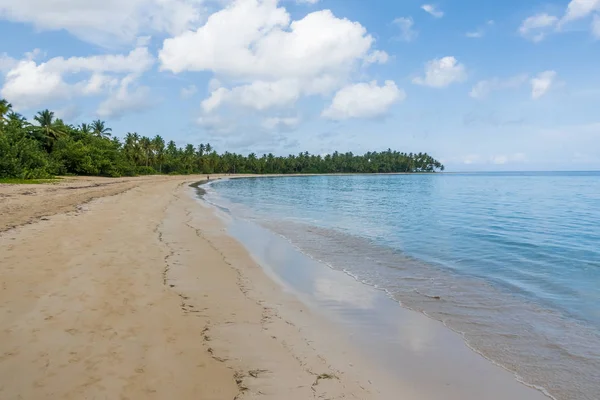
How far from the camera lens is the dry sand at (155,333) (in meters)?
4.06

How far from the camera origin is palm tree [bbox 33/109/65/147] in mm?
66806

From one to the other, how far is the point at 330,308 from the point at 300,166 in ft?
608

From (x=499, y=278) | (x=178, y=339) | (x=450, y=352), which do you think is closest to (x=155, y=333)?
(x=178, y=339)

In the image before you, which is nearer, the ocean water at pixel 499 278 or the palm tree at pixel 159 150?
the ocean water at pixel 499 278

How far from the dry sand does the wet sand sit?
0.7 inches

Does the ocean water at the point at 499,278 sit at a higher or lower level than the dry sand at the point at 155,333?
lower

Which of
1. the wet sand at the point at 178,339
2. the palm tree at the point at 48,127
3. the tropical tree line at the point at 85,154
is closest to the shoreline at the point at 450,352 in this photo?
the wet sand at the point at 178,339

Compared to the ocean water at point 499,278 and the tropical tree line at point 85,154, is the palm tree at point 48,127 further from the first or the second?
the ocean water at point 499,278

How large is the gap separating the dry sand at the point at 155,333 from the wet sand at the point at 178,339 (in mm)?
19

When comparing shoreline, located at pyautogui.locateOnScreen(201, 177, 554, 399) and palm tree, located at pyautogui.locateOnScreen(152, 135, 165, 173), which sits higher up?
palm tree, located at pyautogui.locateOnScreen(152, 135, 165, 173)

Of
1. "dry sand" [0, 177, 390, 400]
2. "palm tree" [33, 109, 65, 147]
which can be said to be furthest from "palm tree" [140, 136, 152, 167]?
"dry sand" [0, 177, 390, 400]

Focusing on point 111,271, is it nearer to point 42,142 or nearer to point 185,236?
point 185,236

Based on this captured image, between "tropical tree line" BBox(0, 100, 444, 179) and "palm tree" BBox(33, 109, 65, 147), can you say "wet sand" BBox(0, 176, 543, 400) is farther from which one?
"palm tree" BBox(33, 109, 65, 147)

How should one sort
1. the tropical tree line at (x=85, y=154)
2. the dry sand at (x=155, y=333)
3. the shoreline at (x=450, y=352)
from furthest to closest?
the tropical tree line at (x=85, y=154), the shoreline at (x=450, y=352), the dry sand at (x=155, y=333)
